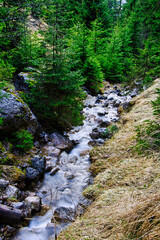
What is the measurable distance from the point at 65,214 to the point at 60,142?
131 inches

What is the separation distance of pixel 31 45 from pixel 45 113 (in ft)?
14.4

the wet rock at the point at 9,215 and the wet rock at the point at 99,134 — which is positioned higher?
the wet rock at the point at 9,215

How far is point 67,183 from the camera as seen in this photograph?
4871 millimetres

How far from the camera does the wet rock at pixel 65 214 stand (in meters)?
3.48

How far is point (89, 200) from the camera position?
3811 mm

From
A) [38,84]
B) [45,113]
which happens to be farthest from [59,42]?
[45,113]

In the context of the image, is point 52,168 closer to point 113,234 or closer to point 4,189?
point 4,189

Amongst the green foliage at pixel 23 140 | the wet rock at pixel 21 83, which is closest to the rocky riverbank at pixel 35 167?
the green foliage at pixel 23 140

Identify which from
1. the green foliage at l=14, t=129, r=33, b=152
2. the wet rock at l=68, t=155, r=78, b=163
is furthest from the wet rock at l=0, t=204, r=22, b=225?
the wet rock at l=68, t=155, r=78, b=163

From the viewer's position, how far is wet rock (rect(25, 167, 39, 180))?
4.45 m

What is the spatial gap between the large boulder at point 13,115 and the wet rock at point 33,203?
2.18 metres

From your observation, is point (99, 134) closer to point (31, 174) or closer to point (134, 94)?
point (31, 174)

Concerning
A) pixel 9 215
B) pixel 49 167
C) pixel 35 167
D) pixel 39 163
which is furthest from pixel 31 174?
pixel 9 215

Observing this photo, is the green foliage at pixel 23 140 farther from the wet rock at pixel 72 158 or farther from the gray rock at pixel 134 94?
the gray rock at pixel 134 94
